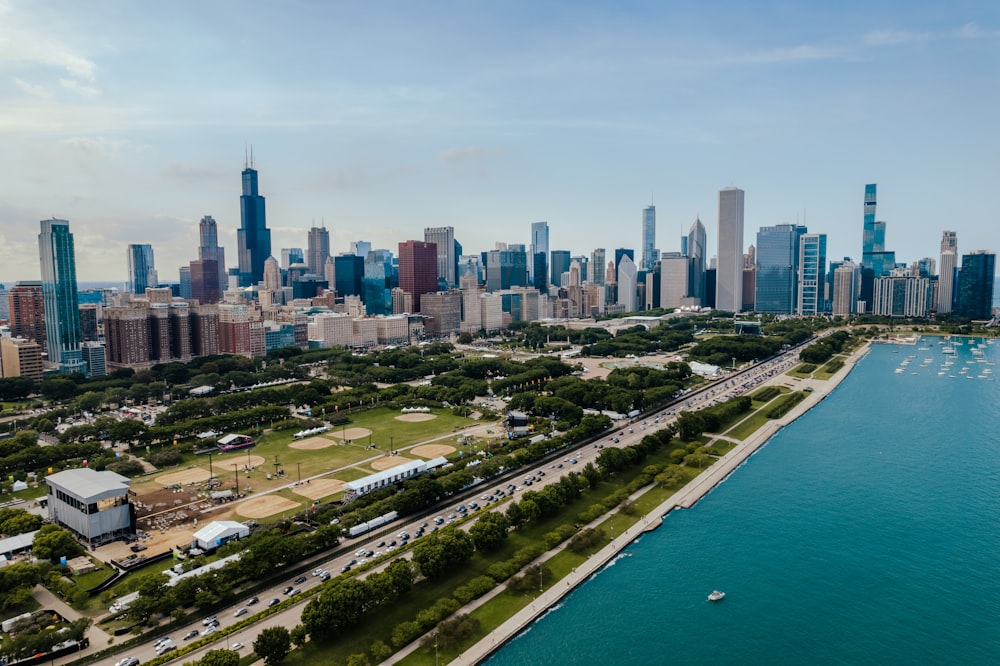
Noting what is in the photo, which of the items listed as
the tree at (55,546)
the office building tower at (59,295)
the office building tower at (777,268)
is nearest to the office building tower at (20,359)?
the office building tower at (59,295)

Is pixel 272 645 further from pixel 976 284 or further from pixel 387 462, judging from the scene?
pixel 976 284

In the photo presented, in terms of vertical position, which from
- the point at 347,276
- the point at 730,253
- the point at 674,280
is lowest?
the point at 674,280

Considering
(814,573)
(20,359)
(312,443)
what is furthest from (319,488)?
(20,359)

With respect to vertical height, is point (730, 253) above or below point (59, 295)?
above

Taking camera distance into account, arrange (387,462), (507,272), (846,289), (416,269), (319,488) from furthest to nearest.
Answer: (507,272) < (846,289) < (416,269) < (387,462) < (319,488)

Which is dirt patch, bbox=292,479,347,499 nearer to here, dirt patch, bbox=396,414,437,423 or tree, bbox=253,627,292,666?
tree, bbox=253,627,292,666

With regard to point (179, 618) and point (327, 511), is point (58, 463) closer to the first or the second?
point (327, 511)

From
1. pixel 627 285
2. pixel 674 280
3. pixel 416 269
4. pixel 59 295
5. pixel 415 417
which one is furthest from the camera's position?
pixel 627 285
